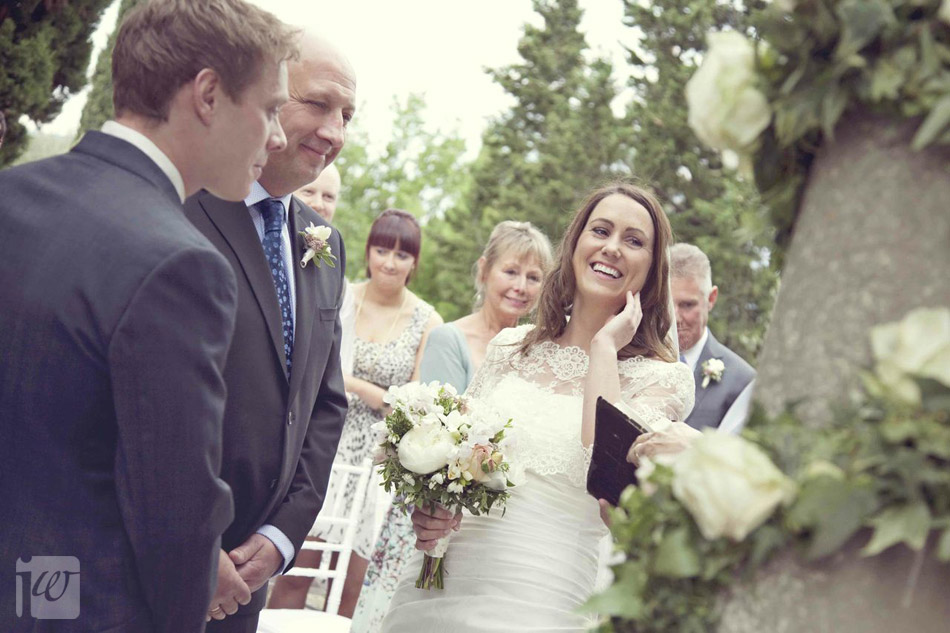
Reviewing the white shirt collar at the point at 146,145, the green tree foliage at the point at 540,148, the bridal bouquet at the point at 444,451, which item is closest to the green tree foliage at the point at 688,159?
the green tree foliage at the point at 540,148

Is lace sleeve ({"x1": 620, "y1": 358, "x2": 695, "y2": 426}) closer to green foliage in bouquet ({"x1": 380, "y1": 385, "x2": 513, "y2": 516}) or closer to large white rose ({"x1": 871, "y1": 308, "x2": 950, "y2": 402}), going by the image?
green foliage in bouquet ({"x1": 380, "y1": 385, "x2": 513, "y2": 516})

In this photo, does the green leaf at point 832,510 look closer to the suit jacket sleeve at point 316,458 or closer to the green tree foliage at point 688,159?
the suit jacket sleeve at point 316,458

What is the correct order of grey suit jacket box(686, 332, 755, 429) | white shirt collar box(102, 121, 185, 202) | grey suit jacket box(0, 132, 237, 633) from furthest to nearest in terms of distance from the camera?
1. grey suit jacket box(686, 332, 755, 429)
2. white shirt collar box(102, 121, 185, 202)
3. grey suit jacket box(0, 132, 237, 633)

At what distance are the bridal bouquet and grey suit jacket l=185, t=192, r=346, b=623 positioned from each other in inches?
15.3

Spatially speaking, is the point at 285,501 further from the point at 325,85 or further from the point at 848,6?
the point at 848,6

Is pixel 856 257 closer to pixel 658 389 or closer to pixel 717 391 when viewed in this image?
pixel 658 389

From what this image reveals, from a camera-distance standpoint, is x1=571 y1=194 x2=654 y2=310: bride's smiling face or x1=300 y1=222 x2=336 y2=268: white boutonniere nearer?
x1=300 y1=222 x2=336 y2=268: white boutonniere

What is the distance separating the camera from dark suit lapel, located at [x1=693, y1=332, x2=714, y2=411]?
20.4 feet

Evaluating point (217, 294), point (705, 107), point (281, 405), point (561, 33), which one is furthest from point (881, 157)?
point (561, 33)

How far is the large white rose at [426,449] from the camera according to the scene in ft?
11.4

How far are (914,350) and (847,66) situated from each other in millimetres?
421

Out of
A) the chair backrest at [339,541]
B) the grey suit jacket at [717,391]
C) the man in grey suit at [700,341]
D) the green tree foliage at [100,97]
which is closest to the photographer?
the chair backrest at [339,541]

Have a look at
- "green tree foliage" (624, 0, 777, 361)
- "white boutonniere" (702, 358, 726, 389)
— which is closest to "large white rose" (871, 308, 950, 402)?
"white boutonniere" (702, 358, 726, 389)

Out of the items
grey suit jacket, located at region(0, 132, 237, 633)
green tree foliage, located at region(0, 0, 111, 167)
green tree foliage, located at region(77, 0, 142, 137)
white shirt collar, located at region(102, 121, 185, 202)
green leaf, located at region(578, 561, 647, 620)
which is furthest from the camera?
green tree foliage, located at region(77, 0, 142, 137)
